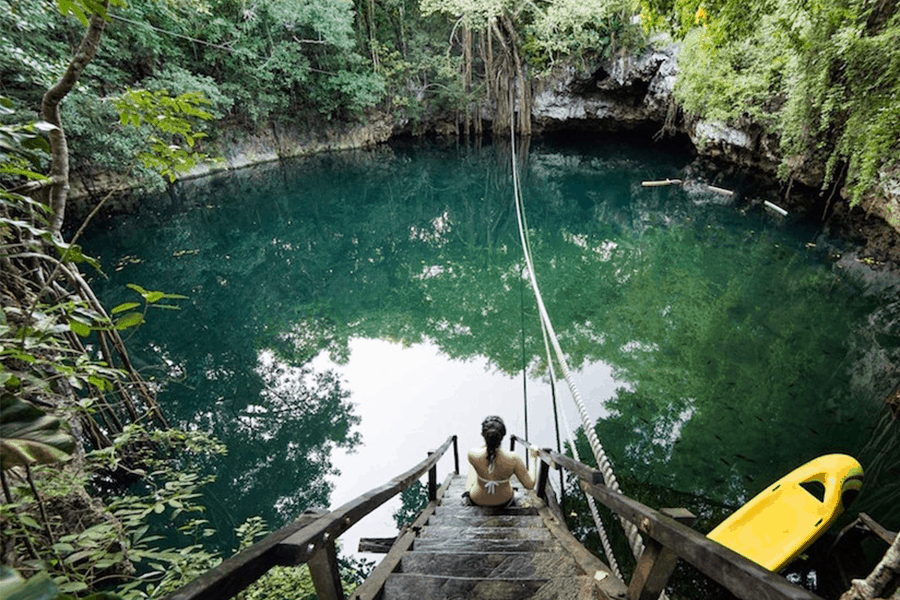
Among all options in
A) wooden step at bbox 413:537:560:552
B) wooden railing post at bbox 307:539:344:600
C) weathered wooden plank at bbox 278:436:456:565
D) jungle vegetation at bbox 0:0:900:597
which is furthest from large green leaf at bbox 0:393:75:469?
wooden step at bbox 413:537:560:552

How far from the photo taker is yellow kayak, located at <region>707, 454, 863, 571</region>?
9.05 feet

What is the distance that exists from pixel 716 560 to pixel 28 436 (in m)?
1.39

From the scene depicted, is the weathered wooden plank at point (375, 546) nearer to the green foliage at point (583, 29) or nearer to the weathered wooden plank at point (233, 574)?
the weathered wooden plank at point (233, 574)

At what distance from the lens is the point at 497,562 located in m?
1.85

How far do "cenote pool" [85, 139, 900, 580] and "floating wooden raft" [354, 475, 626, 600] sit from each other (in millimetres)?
1504

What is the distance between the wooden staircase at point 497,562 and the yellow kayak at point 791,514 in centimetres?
155

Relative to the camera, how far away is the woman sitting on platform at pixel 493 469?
249 cm

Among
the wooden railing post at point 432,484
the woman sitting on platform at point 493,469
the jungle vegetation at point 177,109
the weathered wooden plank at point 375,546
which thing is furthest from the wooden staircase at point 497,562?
the jungle vegetation at point 177,109

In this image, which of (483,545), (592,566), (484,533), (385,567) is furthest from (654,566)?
(484,533)

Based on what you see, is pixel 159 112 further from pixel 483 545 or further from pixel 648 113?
pixel 648 113

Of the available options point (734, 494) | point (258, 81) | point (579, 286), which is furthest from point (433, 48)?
point (734, 494)

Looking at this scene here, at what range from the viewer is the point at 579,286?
26.2 feet

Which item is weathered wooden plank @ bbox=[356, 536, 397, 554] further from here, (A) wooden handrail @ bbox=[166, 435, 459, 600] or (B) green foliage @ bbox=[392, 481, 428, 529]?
(A) wooden handrail @ bbox=[166, 435, 459, 600]

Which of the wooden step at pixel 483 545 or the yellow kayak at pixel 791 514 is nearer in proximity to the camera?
the wooden step at pixel 483 545
